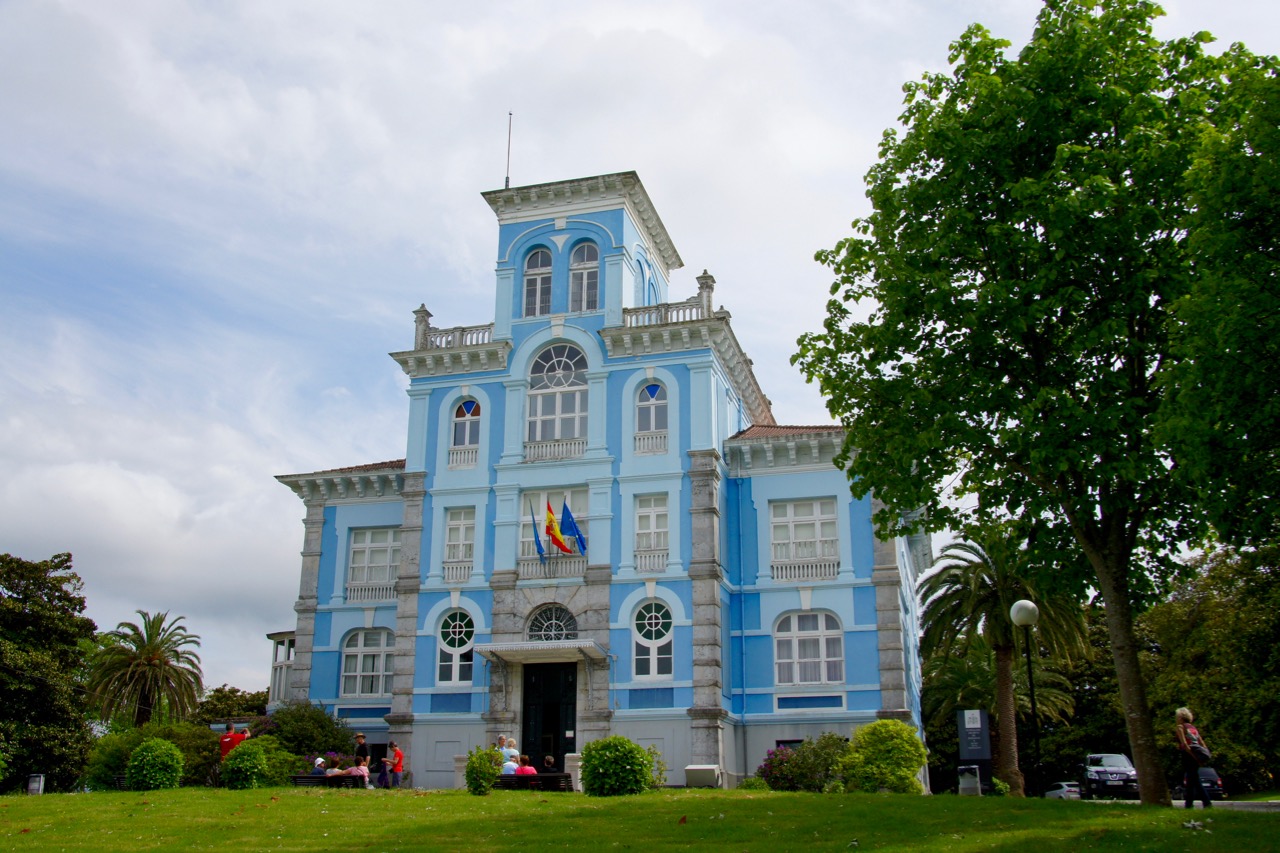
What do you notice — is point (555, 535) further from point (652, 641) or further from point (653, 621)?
point (652, 641)

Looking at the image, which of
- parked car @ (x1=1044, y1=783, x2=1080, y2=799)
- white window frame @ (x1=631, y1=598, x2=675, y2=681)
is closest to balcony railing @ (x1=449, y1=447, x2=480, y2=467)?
white window frame @ (x1=631, y1=598, x2=675, y2=681)

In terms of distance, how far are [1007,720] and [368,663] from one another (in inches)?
853

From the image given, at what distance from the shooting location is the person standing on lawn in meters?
17.9

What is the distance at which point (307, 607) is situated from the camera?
38.1 metres

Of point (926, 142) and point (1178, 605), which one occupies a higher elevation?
point (926, 142)

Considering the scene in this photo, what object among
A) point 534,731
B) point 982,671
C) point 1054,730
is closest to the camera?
point 534,731

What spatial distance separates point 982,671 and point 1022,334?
38.0 metres

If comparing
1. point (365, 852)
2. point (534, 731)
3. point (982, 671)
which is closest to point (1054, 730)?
point (982, 671)

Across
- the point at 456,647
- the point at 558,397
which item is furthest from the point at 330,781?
the point at 558,397

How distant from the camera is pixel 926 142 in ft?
64.4

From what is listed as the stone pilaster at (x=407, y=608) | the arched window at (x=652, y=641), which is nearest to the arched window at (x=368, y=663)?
the stone pilaster at (x=407, y=608)

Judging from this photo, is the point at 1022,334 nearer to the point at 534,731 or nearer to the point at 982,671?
the point at 534,731

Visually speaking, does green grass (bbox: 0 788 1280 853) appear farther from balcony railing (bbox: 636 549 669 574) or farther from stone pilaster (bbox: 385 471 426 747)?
stone pilaster (bbox: 385 471 426 747)

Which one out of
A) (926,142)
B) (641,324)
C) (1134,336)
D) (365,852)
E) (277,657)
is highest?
(641,324)
